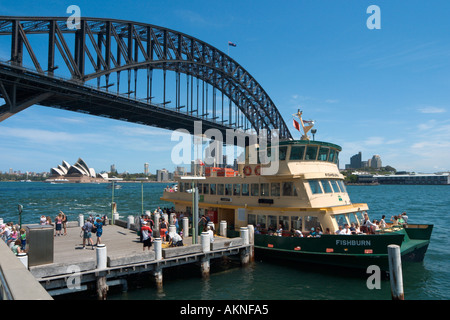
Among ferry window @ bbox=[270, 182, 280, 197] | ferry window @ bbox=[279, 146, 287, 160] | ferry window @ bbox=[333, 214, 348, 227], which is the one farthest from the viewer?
ferry window @ bbox=[270, 182, 280, 197]

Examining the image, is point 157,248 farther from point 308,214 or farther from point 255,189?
point 308,214

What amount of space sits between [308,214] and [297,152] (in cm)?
349

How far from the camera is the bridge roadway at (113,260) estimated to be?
40.4ft

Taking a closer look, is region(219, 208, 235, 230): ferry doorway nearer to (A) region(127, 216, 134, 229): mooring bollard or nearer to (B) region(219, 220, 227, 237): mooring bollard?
(B) region(219, 220, 227, 237): mooring bollard

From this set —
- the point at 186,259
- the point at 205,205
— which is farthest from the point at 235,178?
the point at 186,259

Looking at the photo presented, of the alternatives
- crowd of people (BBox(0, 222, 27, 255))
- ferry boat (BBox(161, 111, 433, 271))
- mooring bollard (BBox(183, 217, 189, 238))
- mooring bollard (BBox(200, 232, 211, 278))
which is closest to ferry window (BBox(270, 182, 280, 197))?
ferry boat (BBox(161, 111, 433, 271))

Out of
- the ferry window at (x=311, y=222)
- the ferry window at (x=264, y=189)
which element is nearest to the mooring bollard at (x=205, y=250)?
the ferry window at (x=264, y=189)

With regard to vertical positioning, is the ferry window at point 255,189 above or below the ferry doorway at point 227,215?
above

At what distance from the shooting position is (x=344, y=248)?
51.9 ft

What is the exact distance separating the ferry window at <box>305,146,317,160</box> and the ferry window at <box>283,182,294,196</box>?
1.80 metres

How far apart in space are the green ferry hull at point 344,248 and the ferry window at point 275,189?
247 centimetres

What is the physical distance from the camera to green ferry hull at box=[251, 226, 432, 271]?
1511 cm

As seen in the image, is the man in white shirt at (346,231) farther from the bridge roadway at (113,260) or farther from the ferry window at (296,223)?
the bridge roadway at (113,260)

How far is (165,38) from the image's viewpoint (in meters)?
68.3
